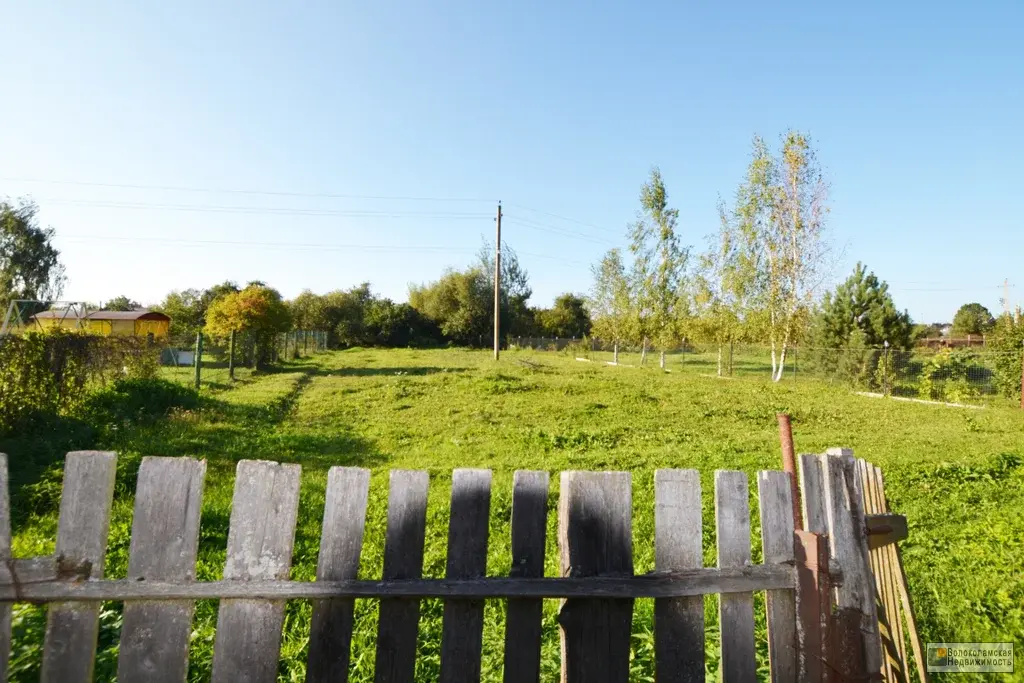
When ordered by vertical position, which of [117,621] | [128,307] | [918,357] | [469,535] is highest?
[128,307]

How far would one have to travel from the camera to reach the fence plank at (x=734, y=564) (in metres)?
1.93

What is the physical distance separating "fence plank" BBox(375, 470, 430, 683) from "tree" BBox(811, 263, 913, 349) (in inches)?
1140

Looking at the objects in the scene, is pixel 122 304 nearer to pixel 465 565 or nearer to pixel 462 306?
pixel 462 306

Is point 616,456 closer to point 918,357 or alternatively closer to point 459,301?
point 918,357

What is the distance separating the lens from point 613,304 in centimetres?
3862

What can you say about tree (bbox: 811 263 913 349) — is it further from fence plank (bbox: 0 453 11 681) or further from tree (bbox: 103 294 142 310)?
tree (bbox: 103 294 142 310)

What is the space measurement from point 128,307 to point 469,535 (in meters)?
78.3

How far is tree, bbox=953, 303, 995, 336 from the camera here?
57619mm

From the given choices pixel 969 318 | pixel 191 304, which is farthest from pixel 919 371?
pixel 191 304

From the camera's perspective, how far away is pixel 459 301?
5938cm

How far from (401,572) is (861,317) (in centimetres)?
3101

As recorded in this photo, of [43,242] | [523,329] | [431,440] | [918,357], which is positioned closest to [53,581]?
[431,440]

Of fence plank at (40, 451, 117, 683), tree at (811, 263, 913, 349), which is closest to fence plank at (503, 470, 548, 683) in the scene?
fence plank at (40, 451, 117, 683)

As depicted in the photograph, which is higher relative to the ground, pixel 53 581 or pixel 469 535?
pixel 469 535
